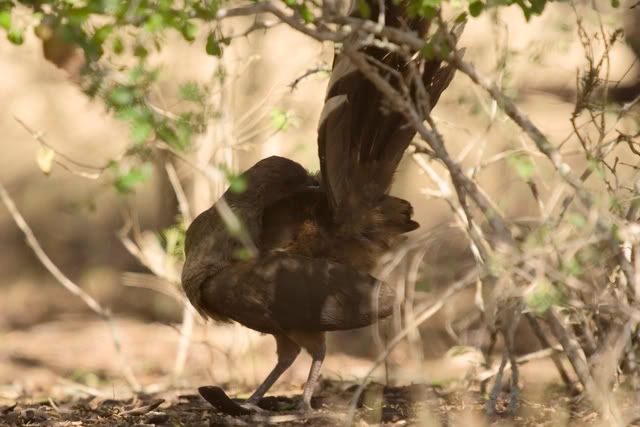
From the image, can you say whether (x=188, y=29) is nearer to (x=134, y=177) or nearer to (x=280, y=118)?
(x=134, y=177)

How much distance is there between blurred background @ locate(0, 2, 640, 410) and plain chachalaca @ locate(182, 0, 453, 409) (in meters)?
1.05

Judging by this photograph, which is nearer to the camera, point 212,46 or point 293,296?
point 212,46

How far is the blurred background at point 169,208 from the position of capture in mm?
7547

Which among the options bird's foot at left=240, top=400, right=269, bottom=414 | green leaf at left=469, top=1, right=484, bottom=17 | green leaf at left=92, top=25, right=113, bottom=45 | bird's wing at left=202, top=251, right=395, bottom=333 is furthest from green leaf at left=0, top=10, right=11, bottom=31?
bird's foot at left=240, top=400, right=269, bottom=414

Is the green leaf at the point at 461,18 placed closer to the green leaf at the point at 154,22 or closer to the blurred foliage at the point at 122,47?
the blurred foliage at the point at 122,47

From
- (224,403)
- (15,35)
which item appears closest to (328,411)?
(224,403)

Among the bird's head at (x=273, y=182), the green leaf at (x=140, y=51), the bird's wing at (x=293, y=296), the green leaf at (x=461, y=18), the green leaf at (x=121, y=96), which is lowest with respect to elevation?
the bird's wing at (x=293, y=296)

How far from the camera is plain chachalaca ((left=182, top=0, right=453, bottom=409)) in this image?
4.97m

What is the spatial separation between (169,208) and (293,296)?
4.59 meters

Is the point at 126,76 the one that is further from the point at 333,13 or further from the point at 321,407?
the point at 321,407

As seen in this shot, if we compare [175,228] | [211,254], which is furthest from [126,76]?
[175,228]

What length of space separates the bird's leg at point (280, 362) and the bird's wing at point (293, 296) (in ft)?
1.12

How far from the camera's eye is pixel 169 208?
30.8ft

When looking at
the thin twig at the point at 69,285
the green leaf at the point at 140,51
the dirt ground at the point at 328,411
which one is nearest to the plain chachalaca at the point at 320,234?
the dirt ground at the point at 328,411
